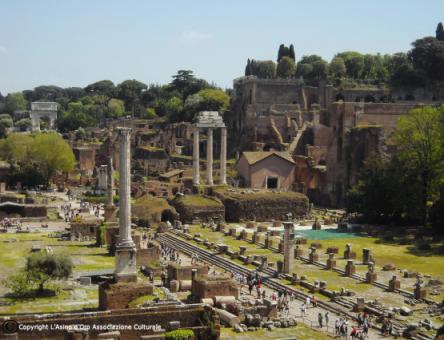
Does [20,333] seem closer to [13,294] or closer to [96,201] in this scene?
[13,294]

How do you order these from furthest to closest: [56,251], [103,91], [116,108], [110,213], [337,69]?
[103,91] < [116,108] < [337,69] < [110,213] < [56,251]

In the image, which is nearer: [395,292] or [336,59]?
[395,292]

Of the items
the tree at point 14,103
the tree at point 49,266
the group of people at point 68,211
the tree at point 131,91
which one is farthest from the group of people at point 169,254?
the tree at point 14,103

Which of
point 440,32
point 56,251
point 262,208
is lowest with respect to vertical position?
point 56,251

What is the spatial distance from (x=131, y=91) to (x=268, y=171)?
87971 mm

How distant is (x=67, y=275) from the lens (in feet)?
113

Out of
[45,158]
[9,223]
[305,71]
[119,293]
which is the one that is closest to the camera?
[119,293]

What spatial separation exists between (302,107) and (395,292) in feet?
209

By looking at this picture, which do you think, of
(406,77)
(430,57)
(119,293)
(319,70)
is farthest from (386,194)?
(319,70)

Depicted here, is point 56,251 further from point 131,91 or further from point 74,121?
point 131,91

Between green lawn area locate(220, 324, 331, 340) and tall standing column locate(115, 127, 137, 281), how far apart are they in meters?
4.83

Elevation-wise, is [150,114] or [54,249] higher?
[150,114]

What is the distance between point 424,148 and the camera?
5522 centimetres

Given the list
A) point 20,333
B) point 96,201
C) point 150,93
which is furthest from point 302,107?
point 20,333
